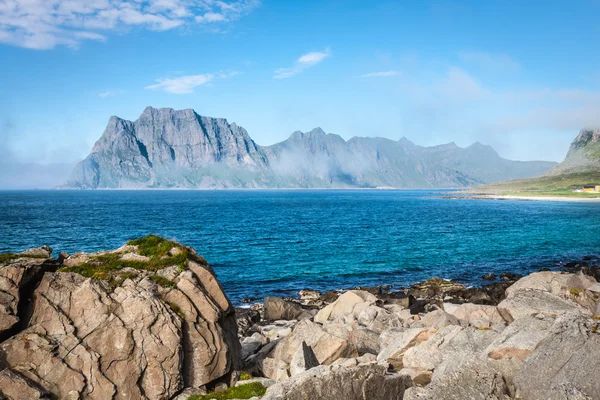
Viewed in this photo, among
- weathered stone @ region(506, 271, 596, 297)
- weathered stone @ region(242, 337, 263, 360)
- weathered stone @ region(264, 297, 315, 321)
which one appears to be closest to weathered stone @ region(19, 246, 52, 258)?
weathered stone @ region(242, 337, 263, 360)

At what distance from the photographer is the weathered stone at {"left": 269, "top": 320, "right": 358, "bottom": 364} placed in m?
18.4

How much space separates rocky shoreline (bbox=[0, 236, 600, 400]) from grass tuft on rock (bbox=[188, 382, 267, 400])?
0.04 m

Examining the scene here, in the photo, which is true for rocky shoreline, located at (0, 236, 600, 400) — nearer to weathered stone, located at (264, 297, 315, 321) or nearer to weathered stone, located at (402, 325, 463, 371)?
weathered stone, located at (402, 325, 463, 371)

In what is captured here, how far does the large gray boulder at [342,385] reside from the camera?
502 inches

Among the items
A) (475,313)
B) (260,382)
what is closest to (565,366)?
(260,382)

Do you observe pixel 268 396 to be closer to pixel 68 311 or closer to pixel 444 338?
pixel 444 338

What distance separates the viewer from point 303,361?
1638 cm

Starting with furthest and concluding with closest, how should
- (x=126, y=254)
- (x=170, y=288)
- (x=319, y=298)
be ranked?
(x=319, y=298) < (x=126, y=254) < (x=170, y=288)

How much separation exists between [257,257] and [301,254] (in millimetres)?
7021

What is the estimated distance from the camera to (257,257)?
62062 millimetres

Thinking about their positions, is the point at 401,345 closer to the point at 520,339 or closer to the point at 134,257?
the point at 520,339

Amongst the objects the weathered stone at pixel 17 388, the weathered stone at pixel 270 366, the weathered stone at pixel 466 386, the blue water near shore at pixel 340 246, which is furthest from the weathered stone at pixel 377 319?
the blue water near shore at pixel 340 246

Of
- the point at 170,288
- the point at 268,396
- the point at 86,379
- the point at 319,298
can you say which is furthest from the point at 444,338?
the point at 319,298

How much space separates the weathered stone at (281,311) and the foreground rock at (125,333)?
1444 cm
